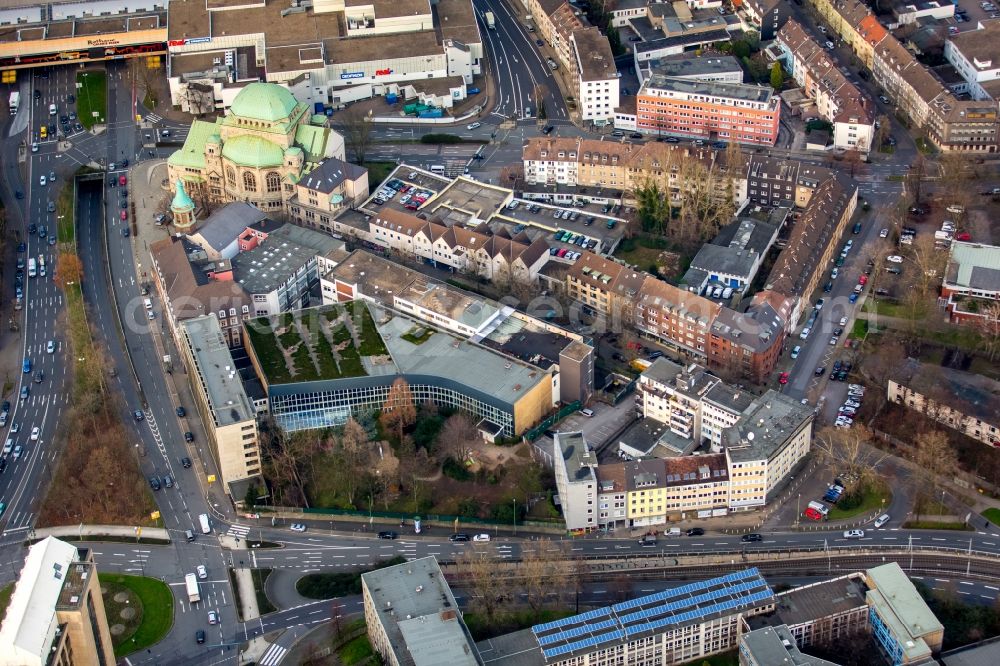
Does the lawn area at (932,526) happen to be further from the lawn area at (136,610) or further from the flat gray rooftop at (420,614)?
the lawn area at (136,610)

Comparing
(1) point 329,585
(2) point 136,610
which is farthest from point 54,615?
(1) point 329,585

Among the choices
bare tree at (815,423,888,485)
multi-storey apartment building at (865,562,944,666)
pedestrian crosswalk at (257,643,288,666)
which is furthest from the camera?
bare tree at (815,423,888,485)

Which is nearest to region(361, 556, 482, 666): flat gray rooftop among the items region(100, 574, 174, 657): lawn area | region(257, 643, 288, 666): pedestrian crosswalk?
region(257, 643, 288, 666): pedestrian crosswalk

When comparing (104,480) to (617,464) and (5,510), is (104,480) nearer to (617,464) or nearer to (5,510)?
(5,510)

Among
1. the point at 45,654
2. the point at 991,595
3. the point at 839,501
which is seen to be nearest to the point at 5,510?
the point at 45,654

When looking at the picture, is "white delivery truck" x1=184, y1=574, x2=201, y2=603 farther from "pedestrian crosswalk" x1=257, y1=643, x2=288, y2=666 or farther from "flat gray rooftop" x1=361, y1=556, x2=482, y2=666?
"flat gray rooftop" x1=361, y1=556, x2=482, y2=666

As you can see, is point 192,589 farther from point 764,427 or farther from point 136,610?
point 764,427
